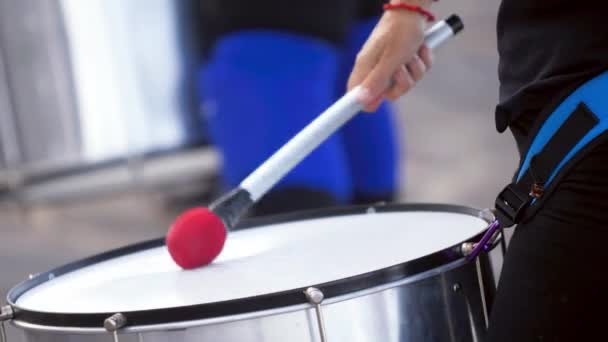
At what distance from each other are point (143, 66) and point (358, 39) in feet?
2.95

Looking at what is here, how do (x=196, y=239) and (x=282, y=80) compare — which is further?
(x=282, y=80)

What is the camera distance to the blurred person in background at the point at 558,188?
0.73 metres

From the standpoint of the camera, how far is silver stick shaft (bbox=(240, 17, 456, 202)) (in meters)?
0.97

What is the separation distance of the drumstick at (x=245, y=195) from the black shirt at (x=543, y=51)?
7.3 inches

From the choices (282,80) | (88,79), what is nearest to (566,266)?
(282,80)

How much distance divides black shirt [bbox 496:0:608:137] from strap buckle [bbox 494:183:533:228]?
49 mm

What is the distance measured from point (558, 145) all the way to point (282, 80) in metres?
1.19

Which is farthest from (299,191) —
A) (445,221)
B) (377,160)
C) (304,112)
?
(445,221)

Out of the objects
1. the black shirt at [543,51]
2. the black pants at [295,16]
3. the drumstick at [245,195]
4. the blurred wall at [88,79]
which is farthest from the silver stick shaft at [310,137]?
the blurred wall at [88,79]

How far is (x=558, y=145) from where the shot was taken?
2.48 feet

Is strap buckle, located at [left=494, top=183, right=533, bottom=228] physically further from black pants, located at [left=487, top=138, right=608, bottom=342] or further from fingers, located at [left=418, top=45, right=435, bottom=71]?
fingers, located at [left=418, top=45, right=435, bottom=71]

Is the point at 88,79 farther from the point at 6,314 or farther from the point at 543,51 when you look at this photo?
the point at 543,51

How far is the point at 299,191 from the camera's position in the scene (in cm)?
193

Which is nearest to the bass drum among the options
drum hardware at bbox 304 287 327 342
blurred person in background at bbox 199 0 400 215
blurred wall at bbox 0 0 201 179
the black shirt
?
drum hardware at bbox 304 287 327 342
